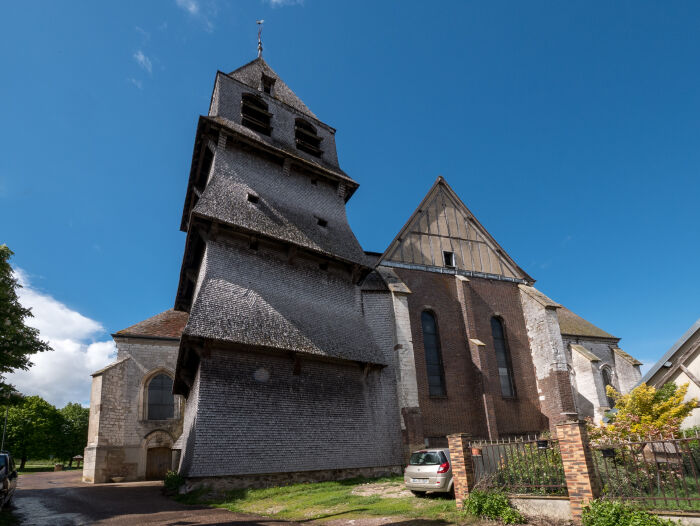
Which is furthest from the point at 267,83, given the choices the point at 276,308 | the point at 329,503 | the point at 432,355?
the point at 329,503

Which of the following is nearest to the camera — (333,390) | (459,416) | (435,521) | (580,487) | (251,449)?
(580,487)

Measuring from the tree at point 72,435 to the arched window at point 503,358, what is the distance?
2096 inches

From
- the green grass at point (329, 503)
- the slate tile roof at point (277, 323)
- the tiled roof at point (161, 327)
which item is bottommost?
the green grass at point (329, 503)

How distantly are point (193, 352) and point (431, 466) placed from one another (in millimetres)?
8672

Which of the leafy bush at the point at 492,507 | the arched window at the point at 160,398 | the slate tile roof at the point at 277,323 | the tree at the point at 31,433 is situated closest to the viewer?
the leafy bush at the point at 492,507

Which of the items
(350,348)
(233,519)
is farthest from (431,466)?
(350,348)

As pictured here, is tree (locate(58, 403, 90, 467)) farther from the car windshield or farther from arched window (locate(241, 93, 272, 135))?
the car windshield

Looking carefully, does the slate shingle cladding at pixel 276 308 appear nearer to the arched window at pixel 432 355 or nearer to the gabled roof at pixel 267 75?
the arched window at pixel 432 355

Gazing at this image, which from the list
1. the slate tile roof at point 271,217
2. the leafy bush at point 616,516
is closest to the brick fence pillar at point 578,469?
the leafy bush at point 616,516

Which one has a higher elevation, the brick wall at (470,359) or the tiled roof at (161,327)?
the tiled roof at (161,327)

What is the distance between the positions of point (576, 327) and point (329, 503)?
2507 centimetres

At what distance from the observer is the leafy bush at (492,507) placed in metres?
7.75

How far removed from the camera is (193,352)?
47.8 ft

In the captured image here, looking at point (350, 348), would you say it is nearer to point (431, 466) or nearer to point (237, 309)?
point (237, 309)
